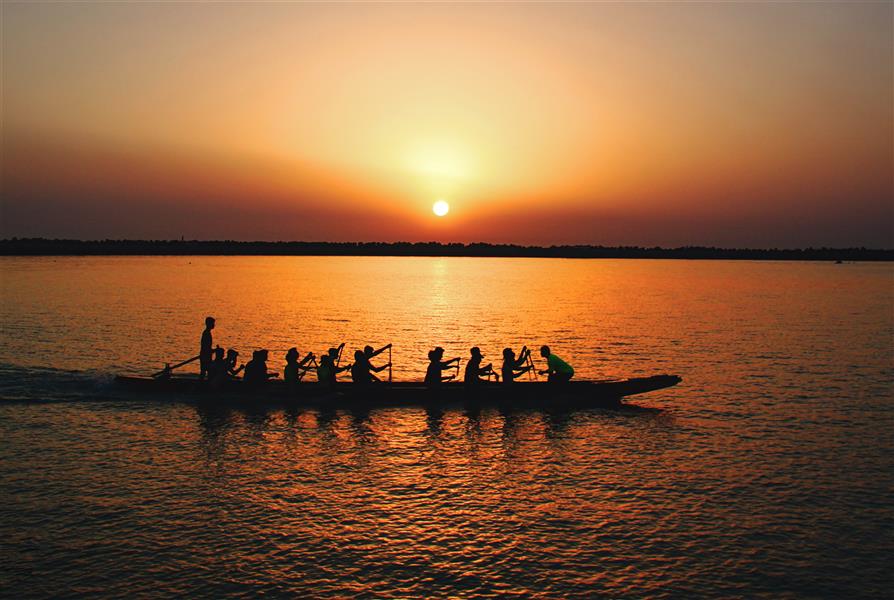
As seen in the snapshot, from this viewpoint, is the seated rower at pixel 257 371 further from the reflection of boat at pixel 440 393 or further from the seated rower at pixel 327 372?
the seated rower at pixel 327 372

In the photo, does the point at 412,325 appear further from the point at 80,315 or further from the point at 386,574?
the point at 386,574

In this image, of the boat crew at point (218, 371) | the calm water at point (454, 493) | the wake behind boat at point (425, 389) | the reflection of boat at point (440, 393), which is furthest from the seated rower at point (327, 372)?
the boat crew at point (218, 371)

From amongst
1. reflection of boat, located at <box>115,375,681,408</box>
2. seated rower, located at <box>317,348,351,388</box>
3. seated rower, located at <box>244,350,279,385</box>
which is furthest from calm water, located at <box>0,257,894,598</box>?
seated rower, located at <box>317,348,351,388</box>

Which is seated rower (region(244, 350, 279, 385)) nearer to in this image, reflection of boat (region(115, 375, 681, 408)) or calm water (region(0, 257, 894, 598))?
reflection of boat (region(115, 375, 681, 408))

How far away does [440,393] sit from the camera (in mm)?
24594

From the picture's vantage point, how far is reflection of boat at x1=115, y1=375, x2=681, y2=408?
2469cm

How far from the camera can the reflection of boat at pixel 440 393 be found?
81.0 feet

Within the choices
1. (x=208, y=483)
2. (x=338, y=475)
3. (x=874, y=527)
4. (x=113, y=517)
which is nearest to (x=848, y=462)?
(x=874, y=527)

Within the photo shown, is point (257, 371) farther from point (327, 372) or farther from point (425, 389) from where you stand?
point (425, 389)

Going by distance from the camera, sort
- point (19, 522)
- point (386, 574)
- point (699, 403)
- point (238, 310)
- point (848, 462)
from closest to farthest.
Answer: point (386, 574) → point (19, 522) → point (848, 462) → point (699, 403) → point (238, 310)

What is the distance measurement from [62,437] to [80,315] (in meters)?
41.6

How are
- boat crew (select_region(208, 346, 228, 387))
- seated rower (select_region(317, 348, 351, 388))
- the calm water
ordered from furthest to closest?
1. boat crew (select_region(208, 346, 228, 387))
2. seated rower (select_region(317, 348, 351, 388))
3. the calm water

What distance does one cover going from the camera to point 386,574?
469 inches

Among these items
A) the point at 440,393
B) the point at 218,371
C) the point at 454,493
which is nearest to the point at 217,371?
the point at 218,371
